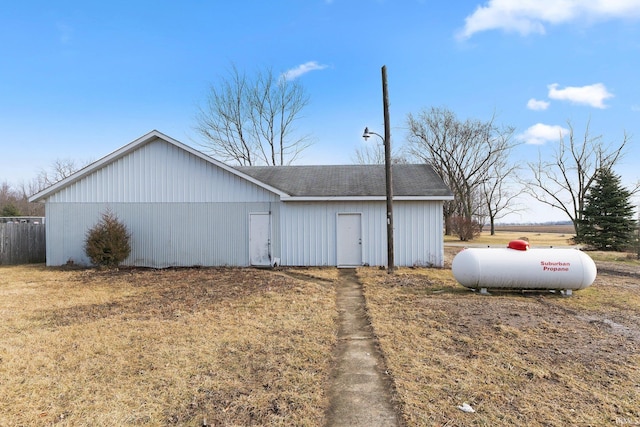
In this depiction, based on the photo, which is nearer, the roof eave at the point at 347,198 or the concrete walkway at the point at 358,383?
the concrete walkway at the point at 358,383

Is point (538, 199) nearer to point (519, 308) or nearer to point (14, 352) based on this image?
point (519, 308)

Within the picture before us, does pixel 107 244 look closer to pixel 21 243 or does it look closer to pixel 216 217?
pixel 216 217

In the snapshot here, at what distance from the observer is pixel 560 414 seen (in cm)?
307

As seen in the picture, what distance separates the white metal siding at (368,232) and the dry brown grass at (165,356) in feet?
12.7

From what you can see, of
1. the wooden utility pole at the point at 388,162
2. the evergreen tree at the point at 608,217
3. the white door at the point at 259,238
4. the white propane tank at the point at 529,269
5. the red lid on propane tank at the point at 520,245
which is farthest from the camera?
the evergreen tree at the point at 608,217

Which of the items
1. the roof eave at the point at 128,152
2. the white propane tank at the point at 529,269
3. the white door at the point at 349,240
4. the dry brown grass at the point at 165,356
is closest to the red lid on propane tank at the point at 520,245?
the white propane tank at the point at 529,269

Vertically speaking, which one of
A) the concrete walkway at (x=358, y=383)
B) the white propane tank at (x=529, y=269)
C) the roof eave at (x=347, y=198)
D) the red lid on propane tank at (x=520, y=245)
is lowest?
the concrete walkway at (x=358, y=383)

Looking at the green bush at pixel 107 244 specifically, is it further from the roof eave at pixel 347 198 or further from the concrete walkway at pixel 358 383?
the concrete walkway at pixel 358 383

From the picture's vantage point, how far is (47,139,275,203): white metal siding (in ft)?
41.1

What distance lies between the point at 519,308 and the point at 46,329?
891 cm

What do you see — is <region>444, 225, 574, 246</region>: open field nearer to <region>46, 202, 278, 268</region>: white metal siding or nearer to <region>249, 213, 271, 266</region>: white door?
<region>249, 213, 271, 266</region>: white door

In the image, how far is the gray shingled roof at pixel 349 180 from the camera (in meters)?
12.3

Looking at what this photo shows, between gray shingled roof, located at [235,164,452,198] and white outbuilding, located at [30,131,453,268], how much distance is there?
12cm

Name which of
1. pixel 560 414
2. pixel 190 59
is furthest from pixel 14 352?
pixel 190 59
